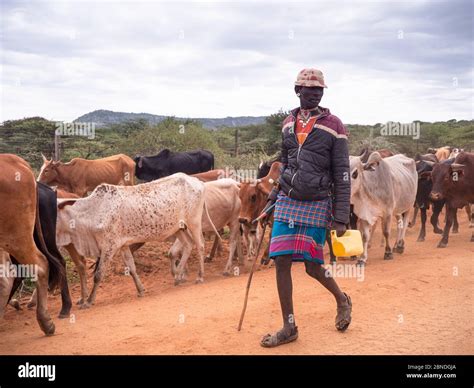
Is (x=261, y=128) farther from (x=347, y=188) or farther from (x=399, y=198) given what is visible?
(x=347, y=188)

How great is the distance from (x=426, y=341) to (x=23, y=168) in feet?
15.5

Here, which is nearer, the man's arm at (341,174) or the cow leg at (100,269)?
the man's arm at (341,174)

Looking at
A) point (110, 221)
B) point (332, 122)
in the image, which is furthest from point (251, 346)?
point (110, 221)

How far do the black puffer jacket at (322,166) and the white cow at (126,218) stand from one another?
14.0ft

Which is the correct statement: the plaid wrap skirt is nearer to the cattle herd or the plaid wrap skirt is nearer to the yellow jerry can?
the yellow jerry can

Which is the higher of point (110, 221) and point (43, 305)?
point (110, 221)

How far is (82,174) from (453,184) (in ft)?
31.2

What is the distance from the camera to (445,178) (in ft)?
39.7

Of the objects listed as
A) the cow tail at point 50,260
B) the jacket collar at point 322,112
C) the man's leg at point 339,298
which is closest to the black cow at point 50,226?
the cow tail at point 50,260

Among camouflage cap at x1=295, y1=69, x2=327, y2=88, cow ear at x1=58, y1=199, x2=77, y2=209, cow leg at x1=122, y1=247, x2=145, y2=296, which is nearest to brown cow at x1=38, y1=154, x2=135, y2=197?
cow ear at x1=58, y1=199, x2=77, y2=209

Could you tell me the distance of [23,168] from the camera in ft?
22.0

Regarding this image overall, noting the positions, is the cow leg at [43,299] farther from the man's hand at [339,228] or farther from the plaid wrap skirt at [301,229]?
the man's hand at [339,228]

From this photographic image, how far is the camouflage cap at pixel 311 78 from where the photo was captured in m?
5.43

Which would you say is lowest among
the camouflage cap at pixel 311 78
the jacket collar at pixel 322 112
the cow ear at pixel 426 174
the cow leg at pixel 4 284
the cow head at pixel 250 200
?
the cow leg at pixel 4 284
